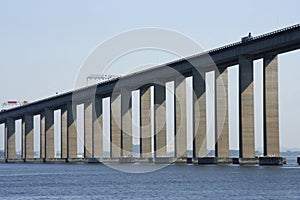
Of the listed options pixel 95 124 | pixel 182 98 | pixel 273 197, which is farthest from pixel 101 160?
pixel 273 197

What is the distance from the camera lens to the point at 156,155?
462ft

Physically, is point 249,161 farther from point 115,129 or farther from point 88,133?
point 88,133

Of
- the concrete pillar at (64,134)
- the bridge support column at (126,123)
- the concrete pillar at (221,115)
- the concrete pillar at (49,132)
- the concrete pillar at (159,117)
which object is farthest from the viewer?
the concrete pillar at (49,132)

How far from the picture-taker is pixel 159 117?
13825cm

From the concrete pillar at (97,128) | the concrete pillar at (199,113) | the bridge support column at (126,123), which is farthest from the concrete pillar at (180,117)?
the concrete pillar at (97,128)

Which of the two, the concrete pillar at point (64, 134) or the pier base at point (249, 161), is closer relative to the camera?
the pier base at point (249, 161)

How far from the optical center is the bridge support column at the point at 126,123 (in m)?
147

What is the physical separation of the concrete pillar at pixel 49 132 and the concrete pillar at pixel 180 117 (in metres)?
52.9

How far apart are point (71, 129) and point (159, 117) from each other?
35.9m

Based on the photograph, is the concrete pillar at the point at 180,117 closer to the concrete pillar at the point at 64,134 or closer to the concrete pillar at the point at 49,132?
the concrete pillar at the point at 64,134

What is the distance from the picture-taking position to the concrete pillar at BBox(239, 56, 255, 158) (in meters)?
109

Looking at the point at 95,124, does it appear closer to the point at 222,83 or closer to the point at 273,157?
the point at 222,83

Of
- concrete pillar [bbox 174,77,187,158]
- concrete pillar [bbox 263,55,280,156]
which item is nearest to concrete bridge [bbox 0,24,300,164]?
concrete pillar [bbox 263,55,280,156]

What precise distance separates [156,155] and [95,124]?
21822 mm
